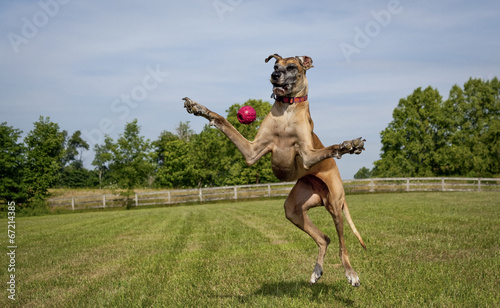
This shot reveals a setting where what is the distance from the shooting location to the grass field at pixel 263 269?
17.6 ft

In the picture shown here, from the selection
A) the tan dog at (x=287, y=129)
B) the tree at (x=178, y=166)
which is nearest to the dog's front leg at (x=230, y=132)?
the tan dog at (x=287, y=129)

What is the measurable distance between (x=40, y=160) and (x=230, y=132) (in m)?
33.8

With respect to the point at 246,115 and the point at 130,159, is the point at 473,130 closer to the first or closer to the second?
the point at 130,159

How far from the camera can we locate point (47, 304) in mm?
5871

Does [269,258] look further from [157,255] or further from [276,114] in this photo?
[276,114]

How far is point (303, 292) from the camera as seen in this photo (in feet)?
18.2

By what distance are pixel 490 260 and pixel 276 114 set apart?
5287 millimetres

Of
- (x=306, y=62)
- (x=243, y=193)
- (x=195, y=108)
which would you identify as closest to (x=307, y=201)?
(x=306, y=62)

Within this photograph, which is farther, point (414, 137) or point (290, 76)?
point (414, 137)

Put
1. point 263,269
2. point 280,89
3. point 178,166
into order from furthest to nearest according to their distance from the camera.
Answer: point 178,166
point 263,269
point 280,89

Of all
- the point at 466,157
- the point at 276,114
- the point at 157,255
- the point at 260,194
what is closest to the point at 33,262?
the point at 157,255

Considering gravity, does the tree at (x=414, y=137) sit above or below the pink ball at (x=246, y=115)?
above

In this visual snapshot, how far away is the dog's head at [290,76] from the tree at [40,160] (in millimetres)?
33916

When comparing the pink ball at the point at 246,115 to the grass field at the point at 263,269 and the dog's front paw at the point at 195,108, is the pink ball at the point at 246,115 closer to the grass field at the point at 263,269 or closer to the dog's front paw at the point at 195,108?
the dog's front paw at the point at 195,108
